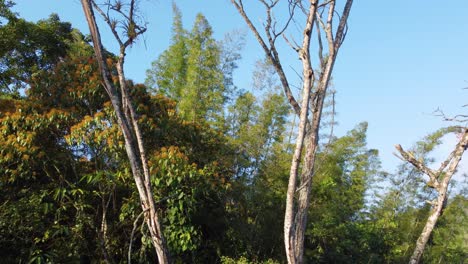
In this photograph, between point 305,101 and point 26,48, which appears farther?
point 26,48

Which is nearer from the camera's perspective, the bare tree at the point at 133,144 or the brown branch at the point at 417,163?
the bare tree at the point at 133,144

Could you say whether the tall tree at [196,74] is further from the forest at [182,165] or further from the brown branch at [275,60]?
the brown branch at [275,60]

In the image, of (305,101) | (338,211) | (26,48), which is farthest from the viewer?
(338,211)

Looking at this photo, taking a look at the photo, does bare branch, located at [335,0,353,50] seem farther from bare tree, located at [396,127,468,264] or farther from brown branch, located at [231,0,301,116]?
bare tree, located at [396,127,468,264]

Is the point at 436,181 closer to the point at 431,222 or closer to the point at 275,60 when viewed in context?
the point at 431,222


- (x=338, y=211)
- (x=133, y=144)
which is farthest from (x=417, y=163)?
(x=338, y=211)

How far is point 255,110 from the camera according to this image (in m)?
9.83

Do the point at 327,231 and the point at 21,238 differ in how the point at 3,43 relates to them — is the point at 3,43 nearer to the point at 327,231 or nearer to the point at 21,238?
the point at 21,238

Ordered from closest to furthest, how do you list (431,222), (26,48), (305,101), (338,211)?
(305,101), (431,222), (26,48), (338,211)

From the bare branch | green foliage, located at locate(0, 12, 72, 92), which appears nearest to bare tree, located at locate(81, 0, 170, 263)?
the bare branch

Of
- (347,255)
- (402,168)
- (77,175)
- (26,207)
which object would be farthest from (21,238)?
(402,168)

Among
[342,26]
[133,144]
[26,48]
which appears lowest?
[133,144]

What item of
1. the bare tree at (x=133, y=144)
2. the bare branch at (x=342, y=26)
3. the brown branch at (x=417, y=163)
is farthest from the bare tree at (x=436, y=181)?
the bare tree at (x=133, y=144)

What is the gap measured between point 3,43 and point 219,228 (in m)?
4.60
